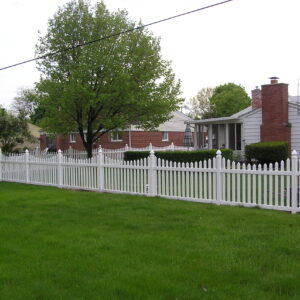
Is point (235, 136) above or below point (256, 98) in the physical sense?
below

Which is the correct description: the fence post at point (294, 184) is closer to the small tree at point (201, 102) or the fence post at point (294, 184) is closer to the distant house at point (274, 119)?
the distant house at point (274, 119)

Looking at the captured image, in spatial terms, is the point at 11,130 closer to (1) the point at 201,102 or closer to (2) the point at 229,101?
(2) the point at 229,101

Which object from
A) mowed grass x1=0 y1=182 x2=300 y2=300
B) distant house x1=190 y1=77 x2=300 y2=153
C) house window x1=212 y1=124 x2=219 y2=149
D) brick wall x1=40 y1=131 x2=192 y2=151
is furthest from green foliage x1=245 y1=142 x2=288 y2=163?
brick wall x1=40 y1=131 x2=192 y2=151

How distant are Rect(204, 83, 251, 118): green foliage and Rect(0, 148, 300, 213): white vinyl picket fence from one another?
4660 centimetres

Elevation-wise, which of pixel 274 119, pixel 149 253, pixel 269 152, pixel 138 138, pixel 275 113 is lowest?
pixel 149 253

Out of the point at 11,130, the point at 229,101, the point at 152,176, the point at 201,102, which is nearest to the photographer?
the point at 152,176

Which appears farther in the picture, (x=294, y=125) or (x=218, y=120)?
(x=218, y=120)

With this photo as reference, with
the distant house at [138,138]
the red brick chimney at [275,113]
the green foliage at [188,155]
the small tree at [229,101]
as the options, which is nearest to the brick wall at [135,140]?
the distant house at [138,138]

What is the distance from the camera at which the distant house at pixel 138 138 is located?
3344 centimetres

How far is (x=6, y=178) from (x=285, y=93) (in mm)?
13641

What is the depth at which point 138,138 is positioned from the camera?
1331 inches

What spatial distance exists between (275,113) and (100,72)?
351 inches

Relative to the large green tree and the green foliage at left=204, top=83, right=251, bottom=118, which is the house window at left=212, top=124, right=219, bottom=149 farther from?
the green foliage at left=204, top=83, right=251, bottom=118

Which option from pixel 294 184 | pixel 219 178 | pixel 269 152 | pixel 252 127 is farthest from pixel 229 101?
pixel 294 184
